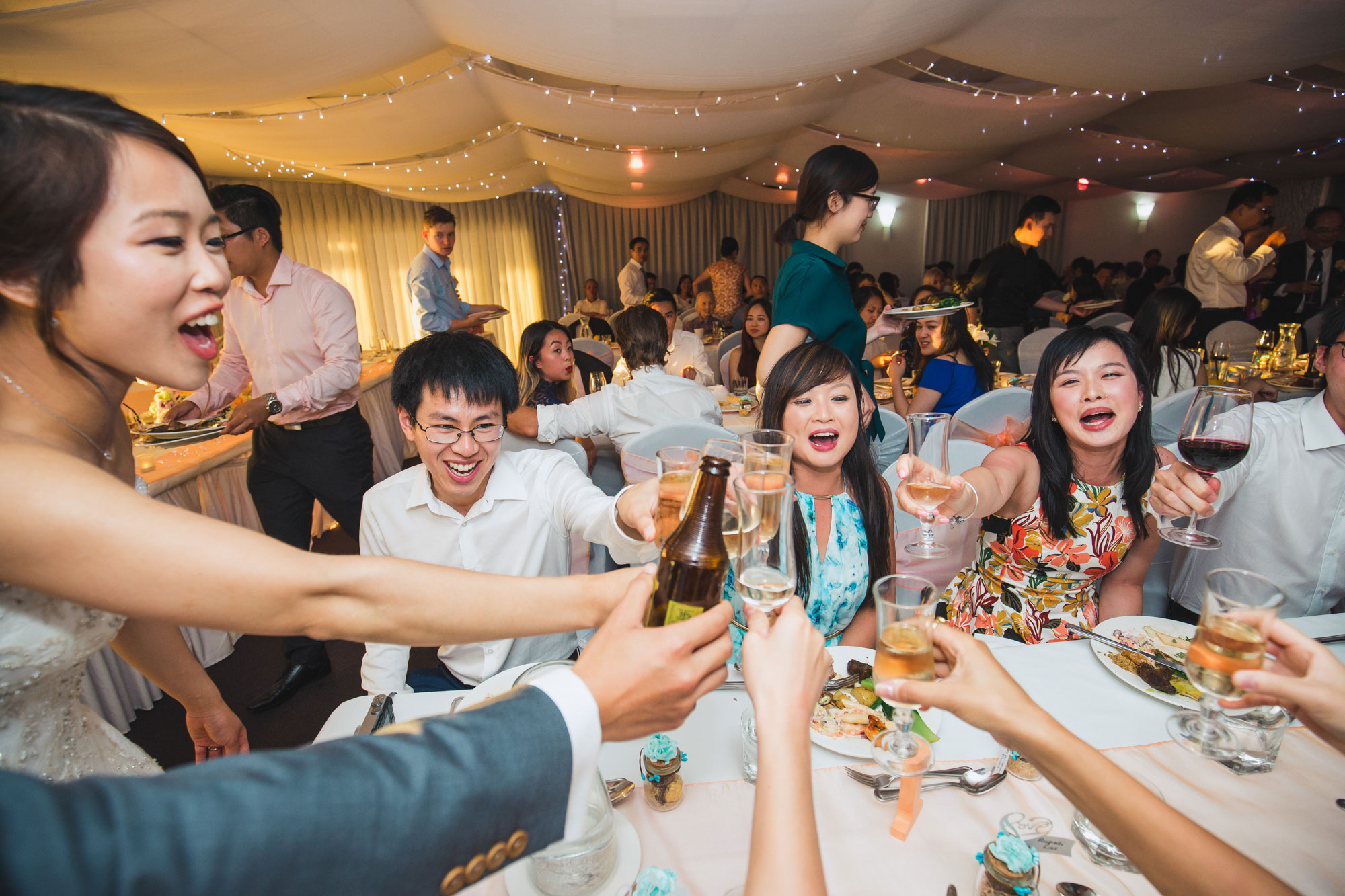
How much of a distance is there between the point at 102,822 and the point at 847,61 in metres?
5.04

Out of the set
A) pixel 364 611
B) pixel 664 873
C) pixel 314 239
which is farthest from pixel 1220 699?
pixel 314 239

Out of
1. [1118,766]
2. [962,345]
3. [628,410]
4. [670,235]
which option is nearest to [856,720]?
[1118,766]

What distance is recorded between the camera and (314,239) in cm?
862

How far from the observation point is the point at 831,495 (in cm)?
196

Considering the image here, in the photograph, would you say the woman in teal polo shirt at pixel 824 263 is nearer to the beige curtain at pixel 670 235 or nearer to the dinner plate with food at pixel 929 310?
the dinner plate with food at pixel 929 310

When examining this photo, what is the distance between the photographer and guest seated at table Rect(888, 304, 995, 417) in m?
3.56

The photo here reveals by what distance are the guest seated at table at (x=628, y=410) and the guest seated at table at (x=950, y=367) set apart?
1.25 metres

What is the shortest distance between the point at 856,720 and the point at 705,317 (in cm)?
800

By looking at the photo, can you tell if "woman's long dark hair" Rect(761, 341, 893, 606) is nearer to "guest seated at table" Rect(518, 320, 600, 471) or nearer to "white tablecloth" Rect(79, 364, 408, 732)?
"white tablecloth" Rect(79, 364, 408, 732)

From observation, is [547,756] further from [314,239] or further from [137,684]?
[314,239]

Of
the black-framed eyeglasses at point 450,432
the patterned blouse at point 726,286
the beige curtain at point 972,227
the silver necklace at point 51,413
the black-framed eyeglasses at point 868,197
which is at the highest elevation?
the beige curtain at point 972,227

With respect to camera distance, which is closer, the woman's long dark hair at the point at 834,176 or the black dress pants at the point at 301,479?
the woman's long dark hair at the point at 834,176

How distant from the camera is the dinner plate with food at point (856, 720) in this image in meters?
1.13

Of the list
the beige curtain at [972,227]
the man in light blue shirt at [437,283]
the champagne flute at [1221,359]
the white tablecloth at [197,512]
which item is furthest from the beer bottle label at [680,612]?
the beige curtain at [972,227]
